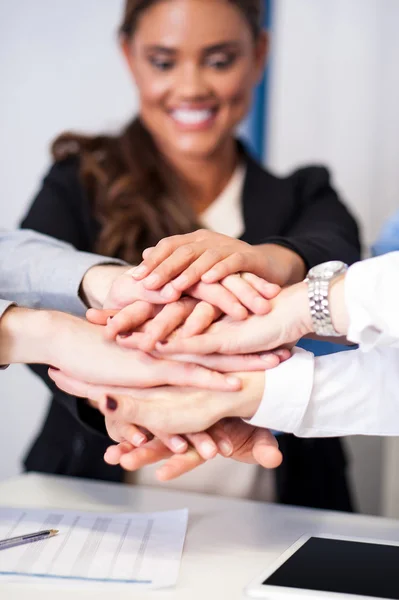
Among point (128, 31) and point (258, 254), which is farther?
point (128, 31)

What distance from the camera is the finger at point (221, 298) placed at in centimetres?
73

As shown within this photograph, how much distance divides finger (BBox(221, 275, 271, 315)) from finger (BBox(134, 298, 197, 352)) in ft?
0.18

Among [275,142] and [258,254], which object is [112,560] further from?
[275,142]

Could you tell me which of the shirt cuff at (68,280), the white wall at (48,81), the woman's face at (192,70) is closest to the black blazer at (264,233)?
the woman's face at (192,70)

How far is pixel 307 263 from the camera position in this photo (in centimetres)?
89

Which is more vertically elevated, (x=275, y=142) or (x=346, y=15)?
(x=346, y=15)

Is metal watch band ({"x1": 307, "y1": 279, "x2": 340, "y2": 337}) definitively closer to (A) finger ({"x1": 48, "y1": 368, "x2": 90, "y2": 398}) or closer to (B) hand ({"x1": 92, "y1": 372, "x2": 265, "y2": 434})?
(B) hand ({"x1": 92, "y1": 372, "x2": 265, "y2": 434})

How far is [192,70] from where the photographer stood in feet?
3.74

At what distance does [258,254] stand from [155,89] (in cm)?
47

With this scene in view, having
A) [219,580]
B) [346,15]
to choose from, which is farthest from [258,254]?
[346,15]

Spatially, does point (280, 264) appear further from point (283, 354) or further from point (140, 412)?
point (140, 412)

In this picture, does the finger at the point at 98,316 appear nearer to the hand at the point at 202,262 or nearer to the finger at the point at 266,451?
the hand at the point at 202,262

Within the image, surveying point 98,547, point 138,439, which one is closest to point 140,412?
point 138,439

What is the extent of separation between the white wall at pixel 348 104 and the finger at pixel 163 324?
1.16 metres
